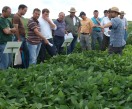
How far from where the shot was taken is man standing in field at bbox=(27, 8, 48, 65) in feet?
29.8

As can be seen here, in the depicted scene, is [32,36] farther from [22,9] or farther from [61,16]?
[61,16]

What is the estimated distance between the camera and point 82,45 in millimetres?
13086

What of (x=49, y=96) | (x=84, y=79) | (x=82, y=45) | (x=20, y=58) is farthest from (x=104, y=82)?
(x=82, y=45)

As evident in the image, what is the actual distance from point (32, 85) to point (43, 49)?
20.5ft

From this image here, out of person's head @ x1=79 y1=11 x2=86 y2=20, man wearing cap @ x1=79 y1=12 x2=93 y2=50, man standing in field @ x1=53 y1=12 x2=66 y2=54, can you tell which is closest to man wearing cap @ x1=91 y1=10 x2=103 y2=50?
man wearing cap @ x1=79 y1=12 x2=93 y2=50

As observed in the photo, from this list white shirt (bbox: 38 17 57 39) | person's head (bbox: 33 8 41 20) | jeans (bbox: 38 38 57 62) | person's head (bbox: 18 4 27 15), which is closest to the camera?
person's head (bbox: 18 4 27 15)

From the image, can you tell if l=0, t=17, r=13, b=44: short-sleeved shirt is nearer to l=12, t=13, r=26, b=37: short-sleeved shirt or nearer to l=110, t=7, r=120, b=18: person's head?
l=12, t=13, r=26, b=37: short-sleeved shirt

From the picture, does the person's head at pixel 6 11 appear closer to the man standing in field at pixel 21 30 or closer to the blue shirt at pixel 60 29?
the man standing in field at pixel 21 30

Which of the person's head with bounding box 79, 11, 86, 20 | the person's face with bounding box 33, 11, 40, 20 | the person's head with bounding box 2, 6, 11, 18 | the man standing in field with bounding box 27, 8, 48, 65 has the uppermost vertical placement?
the person's head with bounding box 2, 6, 11, 18

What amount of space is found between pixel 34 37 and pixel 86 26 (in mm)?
3903

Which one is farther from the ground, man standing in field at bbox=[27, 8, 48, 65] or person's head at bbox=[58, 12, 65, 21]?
person's head at bbox=[58, 12, 65, 21]

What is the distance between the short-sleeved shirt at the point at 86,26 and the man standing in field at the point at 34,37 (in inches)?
147

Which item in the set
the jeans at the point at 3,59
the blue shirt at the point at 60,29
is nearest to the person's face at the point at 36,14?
the jeans at the point at 3,59

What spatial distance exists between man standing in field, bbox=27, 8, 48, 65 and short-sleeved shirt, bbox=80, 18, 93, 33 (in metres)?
3.73
